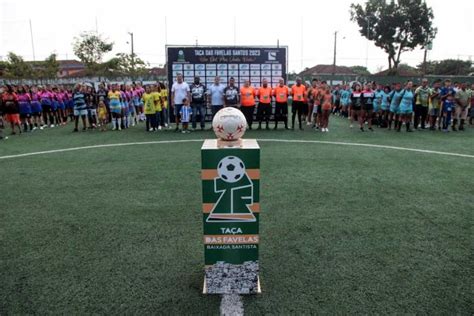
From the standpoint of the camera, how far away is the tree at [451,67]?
39.3m

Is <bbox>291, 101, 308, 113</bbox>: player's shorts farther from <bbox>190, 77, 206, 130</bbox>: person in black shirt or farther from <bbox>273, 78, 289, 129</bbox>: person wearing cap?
<bbox>190, 77, 206, 130</bbox>: person in black shirt

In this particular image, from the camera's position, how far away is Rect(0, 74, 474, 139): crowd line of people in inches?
556

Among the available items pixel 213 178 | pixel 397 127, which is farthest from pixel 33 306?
pixel 397 127

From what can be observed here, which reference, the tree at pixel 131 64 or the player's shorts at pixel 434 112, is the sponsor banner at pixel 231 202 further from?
the tree at pixel 131 64

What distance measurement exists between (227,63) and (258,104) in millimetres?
2097

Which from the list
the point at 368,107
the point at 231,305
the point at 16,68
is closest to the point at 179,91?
the point at 368,107

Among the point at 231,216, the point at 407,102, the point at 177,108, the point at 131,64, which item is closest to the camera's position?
the point at 231,216

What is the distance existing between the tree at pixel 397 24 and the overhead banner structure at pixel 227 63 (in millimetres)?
33321

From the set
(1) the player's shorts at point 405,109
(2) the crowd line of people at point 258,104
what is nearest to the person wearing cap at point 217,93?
(2) the crowd line of people at point 258,104

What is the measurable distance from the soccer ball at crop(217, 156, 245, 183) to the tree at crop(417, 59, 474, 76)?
140ft

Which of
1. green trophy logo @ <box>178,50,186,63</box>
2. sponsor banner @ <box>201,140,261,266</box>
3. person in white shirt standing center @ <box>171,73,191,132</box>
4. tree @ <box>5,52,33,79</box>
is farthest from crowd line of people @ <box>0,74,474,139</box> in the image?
tree @ <box>5,52,33,79</box>

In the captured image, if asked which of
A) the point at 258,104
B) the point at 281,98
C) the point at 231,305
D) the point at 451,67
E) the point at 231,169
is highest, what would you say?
the point at 451,67

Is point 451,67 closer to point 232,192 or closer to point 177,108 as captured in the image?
point 177,108

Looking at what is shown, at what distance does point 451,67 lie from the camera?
42.7 meters
